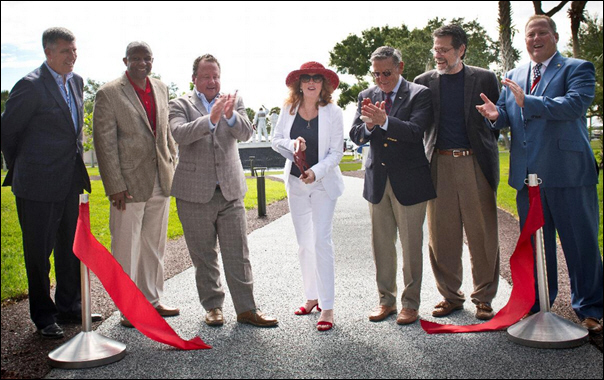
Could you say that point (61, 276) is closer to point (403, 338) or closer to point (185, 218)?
point (185, 218)

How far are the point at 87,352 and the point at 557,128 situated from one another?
3950mm

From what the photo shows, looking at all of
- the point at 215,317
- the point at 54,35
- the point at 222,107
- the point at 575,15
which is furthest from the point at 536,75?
the point at 575,15

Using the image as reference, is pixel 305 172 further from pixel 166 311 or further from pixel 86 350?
pixel 86 350

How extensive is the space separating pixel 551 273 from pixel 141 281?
3.58 meters

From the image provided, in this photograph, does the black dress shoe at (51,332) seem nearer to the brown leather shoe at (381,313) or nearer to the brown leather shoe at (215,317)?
the brown leather shoe at (215,317)

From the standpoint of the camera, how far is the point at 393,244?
521 cm

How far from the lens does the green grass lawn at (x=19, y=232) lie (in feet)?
22.1

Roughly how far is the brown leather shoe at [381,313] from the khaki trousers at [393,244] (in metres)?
0.04

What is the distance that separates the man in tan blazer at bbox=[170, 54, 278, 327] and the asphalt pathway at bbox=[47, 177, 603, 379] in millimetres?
267

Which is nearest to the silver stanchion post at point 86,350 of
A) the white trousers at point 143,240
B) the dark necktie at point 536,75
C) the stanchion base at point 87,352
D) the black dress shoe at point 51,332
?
the stanchion base at point 87,352

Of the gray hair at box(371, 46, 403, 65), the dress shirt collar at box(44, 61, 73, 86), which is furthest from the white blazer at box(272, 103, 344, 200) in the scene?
the dress shirt collar at box(44, 61, 73, 86)

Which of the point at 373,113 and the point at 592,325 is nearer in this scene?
the point at 592,325

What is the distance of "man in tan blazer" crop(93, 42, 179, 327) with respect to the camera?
5074mm

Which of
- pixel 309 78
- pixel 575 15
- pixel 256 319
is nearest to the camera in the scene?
pixel 256 319
